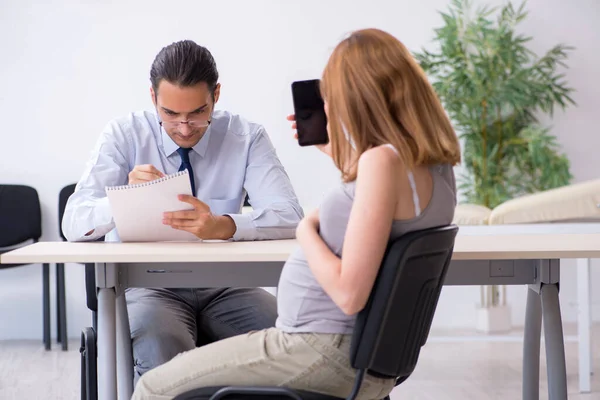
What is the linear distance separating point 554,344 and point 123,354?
45.8 inches

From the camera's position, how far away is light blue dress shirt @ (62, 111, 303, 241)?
250cm

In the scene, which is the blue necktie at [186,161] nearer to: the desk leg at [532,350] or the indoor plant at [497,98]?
the desk leg at [532,350]

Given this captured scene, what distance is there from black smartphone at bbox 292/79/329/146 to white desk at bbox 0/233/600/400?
0.99ft

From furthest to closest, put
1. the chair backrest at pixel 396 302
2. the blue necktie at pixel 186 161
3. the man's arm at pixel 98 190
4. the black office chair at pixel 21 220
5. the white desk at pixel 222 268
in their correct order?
the black office chair at pixel 21 220 → the blue necktie at pixel 186 161 → the man's arm at pixel 98 190 → the white desk at pixel 222 268 → the chair backrest at pixel 396 302

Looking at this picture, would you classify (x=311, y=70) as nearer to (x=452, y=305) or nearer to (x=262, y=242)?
(x=452, y=305)

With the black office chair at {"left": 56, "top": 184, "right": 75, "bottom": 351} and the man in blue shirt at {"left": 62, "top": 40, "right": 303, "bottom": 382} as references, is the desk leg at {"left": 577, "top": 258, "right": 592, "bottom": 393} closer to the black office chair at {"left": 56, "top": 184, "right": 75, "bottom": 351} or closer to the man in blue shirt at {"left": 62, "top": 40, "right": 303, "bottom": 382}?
the man in blue shirt at {"left": 62, "top": 40, "right": 303, "bottom": 382}

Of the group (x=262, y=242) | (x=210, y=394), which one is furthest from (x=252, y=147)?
(x=210, y=394)

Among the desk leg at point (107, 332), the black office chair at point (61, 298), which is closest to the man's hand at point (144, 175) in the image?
the desk leg at point (107, 332)

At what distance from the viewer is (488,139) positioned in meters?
5.23

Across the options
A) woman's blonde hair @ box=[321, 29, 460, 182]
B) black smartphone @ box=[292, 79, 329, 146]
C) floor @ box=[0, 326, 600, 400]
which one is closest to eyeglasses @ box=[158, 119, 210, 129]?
black smartphone @ box=[292, 79, 329, 146]

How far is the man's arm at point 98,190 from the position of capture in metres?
2.31

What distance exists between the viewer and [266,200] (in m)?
2.60

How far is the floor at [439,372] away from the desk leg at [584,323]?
71mm

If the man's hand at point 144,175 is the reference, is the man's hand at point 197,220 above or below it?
below
